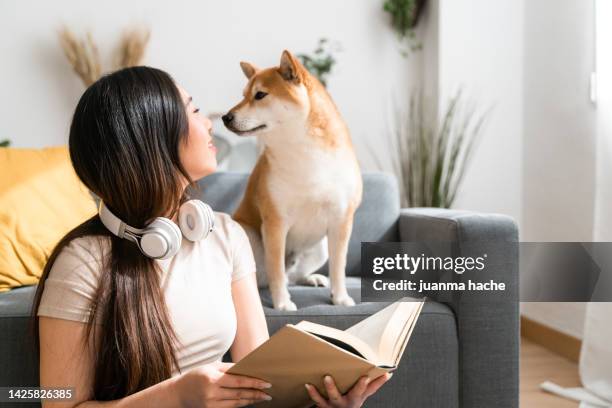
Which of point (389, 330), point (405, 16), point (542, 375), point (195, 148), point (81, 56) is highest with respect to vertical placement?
point (405, 16)

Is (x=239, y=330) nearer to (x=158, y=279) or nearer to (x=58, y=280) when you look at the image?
(x=158, y=279)

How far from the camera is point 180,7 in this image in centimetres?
320

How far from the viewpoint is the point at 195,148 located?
1.03m

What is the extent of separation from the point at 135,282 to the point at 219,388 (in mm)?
251

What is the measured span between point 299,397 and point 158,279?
0.30 meters

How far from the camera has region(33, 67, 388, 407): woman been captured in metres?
0.89

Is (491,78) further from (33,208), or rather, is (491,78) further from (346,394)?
(346,394)

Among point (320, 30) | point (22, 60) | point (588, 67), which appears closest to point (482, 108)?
point (588, 67)

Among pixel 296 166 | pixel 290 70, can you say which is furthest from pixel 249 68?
pixel 296 166

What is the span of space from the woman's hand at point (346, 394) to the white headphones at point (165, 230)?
303 mm

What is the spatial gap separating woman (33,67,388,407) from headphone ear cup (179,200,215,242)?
0.03 metres

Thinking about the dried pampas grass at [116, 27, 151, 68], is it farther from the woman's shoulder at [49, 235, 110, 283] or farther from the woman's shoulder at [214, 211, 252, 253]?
the woman's shoulder at [49, 235, 110, 283]

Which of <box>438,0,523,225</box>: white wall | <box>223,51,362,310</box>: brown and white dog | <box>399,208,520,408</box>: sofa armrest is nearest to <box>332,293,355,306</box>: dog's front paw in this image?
<box>223,51,362,310</box>: brown and white dog

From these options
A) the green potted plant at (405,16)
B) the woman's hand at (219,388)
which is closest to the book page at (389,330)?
the woman's hand at (219,388)
